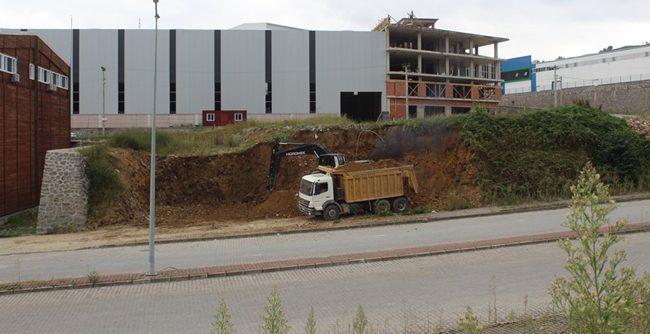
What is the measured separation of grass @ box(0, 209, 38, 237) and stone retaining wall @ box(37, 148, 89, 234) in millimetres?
1075

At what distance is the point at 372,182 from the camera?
810 inches

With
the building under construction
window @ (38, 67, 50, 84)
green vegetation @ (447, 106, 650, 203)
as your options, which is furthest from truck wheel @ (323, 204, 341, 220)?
the building under construction

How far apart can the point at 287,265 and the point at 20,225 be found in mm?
18071

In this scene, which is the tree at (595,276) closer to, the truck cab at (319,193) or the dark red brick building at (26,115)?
the truck cab at (319,193)

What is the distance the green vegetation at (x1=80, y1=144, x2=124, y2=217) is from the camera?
73.7 feet

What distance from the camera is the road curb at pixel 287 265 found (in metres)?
11.0

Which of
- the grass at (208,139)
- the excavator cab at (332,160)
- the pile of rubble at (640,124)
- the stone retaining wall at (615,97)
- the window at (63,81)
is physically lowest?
the excavator cab at (332,160)

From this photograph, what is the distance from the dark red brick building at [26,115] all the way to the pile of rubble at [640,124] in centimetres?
3462

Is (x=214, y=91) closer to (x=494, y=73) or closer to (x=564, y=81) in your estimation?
(x=494, y=73)

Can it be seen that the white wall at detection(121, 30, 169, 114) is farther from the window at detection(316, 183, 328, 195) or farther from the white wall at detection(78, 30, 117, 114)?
the window at detection(316, 183, 328, 195)

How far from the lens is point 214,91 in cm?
5169

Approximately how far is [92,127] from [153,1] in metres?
44.6

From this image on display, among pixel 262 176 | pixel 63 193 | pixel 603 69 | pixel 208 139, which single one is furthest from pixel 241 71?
pixel 603 69

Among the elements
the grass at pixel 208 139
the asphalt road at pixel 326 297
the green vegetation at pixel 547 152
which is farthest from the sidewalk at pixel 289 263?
the grass at pixel 208 139
